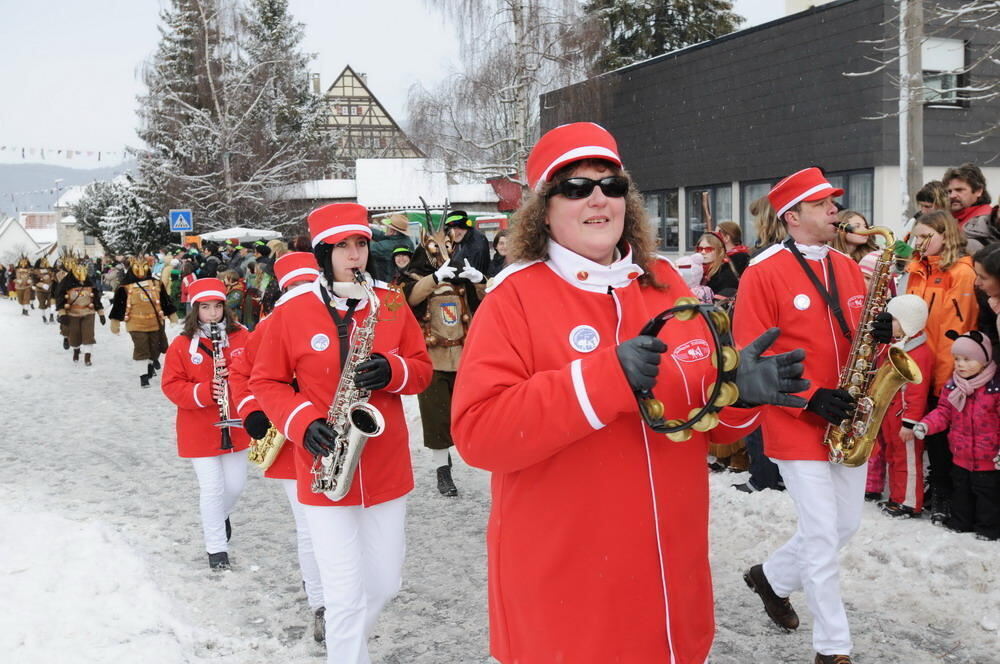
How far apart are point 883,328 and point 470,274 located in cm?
431

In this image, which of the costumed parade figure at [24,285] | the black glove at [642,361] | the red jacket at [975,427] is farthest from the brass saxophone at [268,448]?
the costumed parade figure at [24,285]

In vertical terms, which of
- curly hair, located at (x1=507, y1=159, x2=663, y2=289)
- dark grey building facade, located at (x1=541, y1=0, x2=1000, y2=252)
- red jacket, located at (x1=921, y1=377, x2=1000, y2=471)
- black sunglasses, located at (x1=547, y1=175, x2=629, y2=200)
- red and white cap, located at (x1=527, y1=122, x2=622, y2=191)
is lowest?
red jacket, located at (x1=921, y1=377, x2=1000, y2=471)

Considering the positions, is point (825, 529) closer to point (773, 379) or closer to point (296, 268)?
point (773, 379)

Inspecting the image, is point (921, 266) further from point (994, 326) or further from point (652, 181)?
point (652, 181)

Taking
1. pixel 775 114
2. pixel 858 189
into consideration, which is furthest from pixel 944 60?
pixel 775 114

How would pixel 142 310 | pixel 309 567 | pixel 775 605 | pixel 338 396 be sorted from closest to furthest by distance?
1. pixel 338 396
2. pixel 775 605
3. pixel 309 567
4. pixel 142 310

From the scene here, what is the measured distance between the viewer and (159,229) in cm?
4109

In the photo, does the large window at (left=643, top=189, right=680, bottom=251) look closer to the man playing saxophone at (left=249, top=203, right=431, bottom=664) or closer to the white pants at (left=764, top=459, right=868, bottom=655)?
the white pants at (left=764, top=459, right=868, bottom=655)

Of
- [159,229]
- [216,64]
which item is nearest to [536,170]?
[216,64]

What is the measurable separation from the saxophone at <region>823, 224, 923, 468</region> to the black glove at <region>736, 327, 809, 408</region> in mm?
2183

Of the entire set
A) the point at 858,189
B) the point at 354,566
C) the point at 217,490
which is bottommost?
the point at 217,490

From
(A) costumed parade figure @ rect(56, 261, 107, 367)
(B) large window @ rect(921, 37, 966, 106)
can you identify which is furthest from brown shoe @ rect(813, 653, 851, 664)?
(B) large window @ rect(921, 37, 966, 106)

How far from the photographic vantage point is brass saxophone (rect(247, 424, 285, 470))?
16.2 feet

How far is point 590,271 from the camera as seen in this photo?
8.05ft
